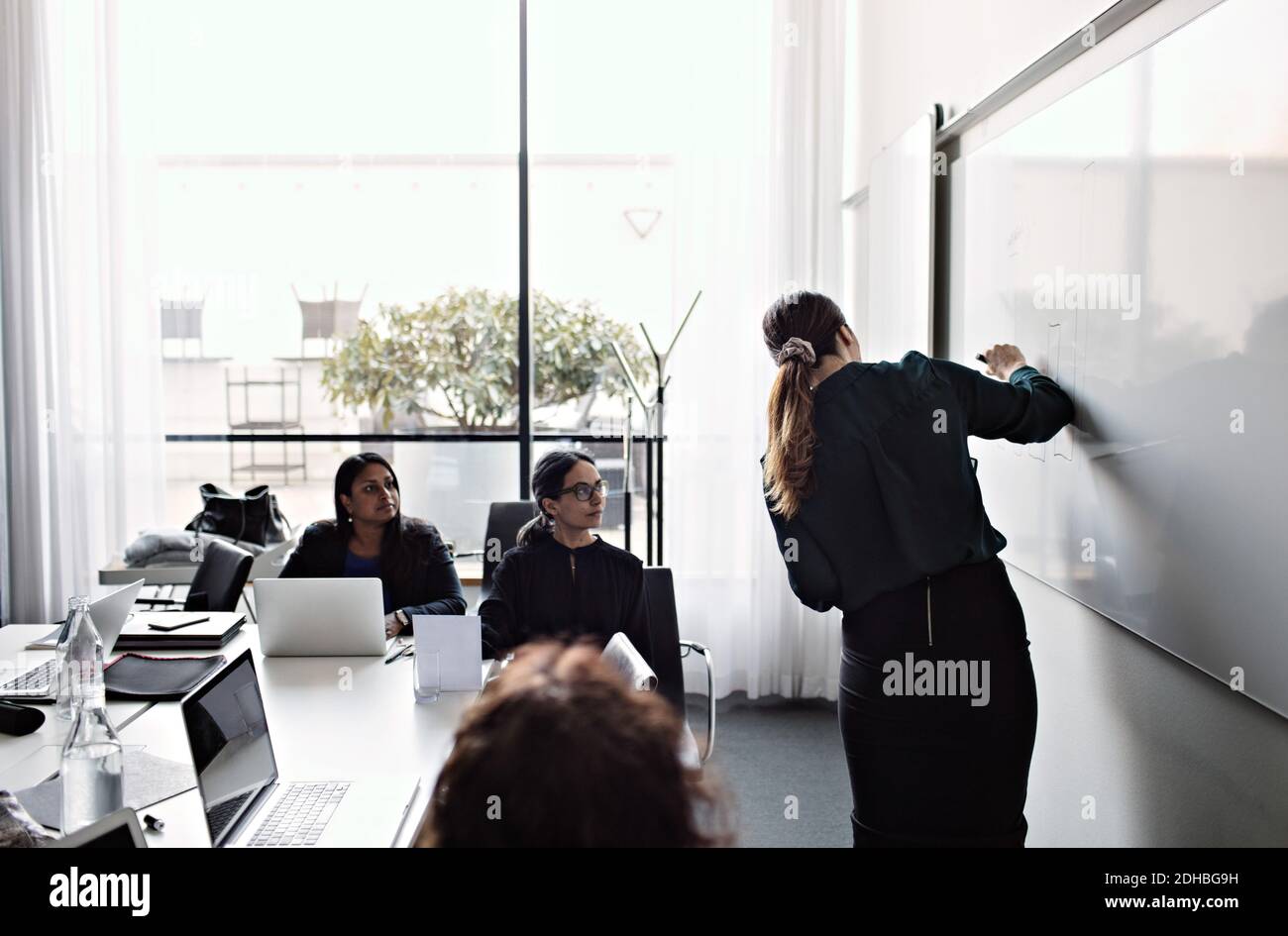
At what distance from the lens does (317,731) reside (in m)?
2.31

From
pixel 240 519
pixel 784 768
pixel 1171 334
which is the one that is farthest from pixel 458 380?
pixel 1171 334

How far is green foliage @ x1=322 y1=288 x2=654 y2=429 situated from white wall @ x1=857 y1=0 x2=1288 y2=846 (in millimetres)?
2231

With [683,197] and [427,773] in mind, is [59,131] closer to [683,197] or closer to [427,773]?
[683,197]

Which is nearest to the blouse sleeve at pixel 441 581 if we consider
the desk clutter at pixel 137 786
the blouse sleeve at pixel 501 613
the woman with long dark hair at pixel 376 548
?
the woman with long dark hair at pixel 376 548

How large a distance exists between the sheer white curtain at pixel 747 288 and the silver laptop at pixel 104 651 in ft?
8.51

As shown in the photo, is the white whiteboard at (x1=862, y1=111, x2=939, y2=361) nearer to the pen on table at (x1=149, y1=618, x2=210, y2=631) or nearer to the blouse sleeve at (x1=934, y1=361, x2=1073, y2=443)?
the blouse sleeve at (x1=934, y1=361, x2=1073, y2=443)

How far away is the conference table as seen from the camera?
1.97m

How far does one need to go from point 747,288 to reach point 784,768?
81.8 inches

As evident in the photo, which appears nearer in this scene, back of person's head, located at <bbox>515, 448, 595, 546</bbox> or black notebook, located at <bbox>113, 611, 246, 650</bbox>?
black notebook, located at <bbox>113, 611, 246, 650</bbox>

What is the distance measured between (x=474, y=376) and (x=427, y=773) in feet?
10.5

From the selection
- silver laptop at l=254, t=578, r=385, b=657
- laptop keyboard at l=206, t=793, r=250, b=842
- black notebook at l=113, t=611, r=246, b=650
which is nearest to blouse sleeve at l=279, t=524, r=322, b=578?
black notebook at l=113, t=611, r=246, b=650

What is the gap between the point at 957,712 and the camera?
6.95ft

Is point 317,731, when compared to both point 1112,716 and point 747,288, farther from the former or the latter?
point 747,288
